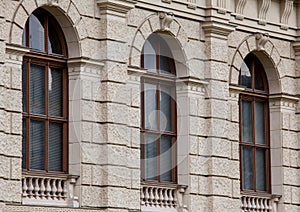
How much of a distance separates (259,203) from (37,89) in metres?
8.87

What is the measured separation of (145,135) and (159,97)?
1215 millimetres

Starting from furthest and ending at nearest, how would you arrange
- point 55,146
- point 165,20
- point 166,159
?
point 166,159 → point 165,20 → point 55,146

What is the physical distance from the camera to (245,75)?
35844 mm

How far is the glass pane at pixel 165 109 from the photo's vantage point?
32.8m

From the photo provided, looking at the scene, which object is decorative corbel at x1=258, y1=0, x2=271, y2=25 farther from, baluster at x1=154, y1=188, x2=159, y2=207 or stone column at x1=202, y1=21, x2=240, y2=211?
baluster at x1=154, y1=188, x2=159, y2=207

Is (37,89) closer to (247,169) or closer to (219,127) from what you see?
(219,127)

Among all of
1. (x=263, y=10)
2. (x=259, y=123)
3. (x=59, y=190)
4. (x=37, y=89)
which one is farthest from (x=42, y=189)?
(x=263, y=10)

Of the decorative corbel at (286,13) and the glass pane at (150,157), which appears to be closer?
the glass pane at (150,157)

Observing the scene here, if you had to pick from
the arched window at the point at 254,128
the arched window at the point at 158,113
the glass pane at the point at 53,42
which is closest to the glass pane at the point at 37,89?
the glass pane at the point at 53,42

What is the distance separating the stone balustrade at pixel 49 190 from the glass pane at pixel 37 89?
1.55 metres

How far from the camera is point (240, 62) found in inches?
1379

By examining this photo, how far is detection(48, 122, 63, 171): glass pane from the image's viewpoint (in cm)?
2972

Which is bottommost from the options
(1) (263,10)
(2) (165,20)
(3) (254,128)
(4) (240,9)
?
(3) (254,128)

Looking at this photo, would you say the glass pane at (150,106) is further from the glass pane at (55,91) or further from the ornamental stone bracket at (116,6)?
the glass pane at (55,91)
